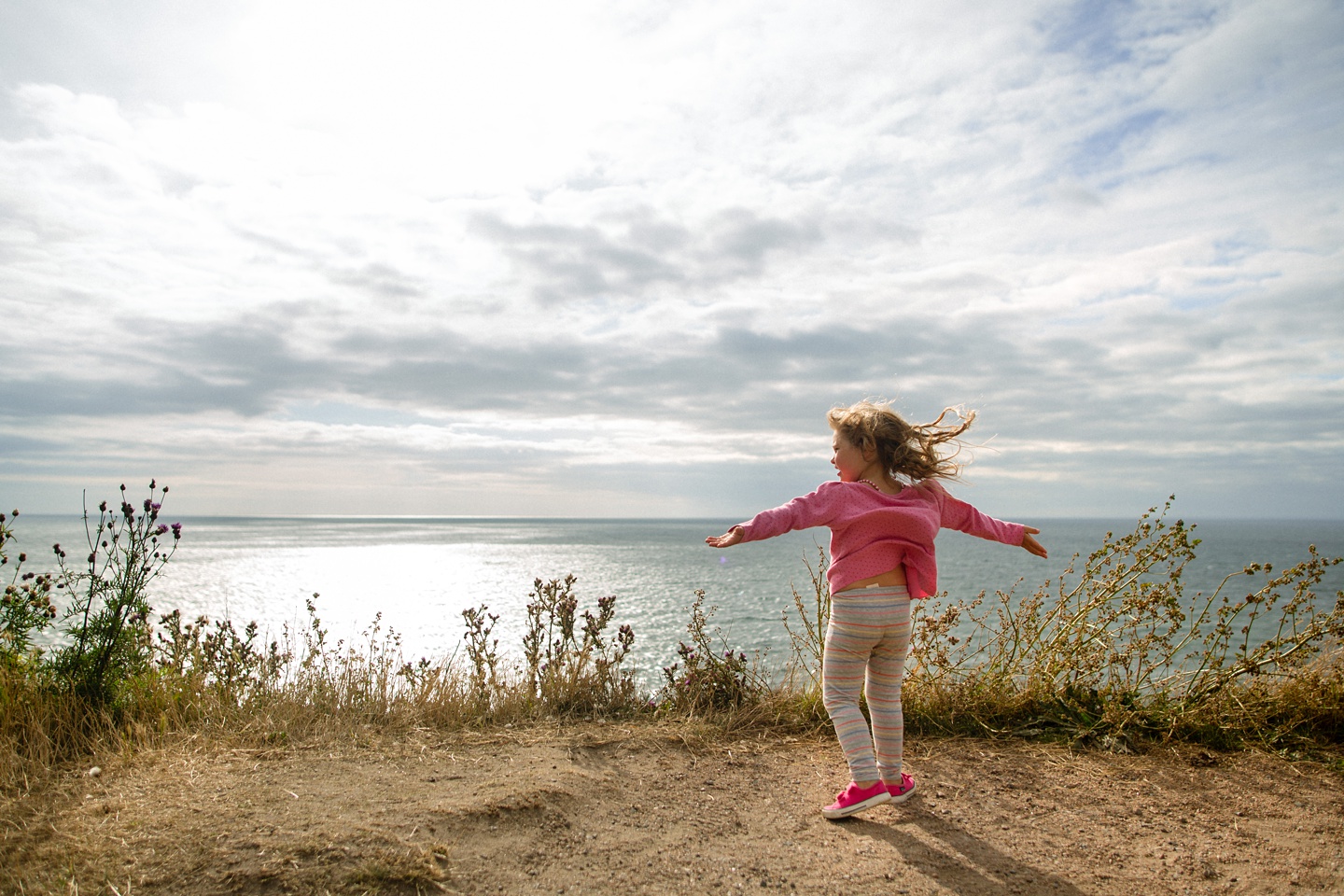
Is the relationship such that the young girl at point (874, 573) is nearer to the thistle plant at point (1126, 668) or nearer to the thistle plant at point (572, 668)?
the thistle plant at point (1126, 668)

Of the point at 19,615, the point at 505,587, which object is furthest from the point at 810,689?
the point at 505,587

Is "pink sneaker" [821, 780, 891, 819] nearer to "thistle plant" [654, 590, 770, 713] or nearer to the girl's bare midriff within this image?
the girl's bare midriff

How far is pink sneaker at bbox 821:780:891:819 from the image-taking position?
144 inches

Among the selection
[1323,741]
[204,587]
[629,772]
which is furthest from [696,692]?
[204,587]

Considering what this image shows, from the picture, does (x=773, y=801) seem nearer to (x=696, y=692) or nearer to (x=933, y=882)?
(x=933, y=882)

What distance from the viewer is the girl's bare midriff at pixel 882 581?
3789 mm

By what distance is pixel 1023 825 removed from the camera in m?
3.70

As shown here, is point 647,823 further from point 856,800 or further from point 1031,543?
point 1031,543

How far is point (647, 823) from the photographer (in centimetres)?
354

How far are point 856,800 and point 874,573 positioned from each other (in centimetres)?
109

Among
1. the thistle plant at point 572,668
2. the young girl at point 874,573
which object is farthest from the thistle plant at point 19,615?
the young girl at point 874,573

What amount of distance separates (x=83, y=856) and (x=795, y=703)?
12.7 ft

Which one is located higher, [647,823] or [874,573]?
[874,573]

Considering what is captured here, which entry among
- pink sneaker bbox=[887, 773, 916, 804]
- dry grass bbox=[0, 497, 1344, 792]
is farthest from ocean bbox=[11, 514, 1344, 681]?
pink sneaker bbox=[887, 773, 916, 804]
